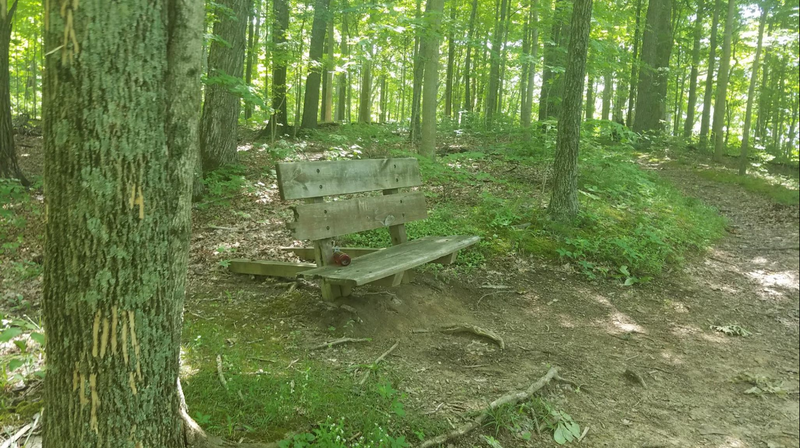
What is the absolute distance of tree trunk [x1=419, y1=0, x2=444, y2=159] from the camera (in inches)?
375

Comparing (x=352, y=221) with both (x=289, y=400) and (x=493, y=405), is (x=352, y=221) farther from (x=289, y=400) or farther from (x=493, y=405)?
(x=493, y=405)

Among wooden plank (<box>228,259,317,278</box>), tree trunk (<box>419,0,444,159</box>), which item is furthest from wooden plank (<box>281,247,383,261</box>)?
tree trunk (<box>419,0,444,159</box>)

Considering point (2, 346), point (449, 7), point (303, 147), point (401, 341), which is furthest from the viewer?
point (449, 7)

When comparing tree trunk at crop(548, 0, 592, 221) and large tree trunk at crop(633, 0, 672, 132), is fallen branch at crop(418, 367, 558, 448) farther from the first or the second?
large tree trunk at crop(633, 0, 672, 132)

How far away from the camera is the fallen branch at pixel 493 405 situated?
273cm

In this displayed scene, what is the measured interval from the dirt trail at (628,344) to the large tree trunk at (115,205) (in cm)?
164

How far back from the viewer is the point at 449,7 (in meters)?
17.2

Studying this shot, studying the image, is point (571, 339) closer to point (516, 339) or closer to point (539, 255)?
point (516, 339)

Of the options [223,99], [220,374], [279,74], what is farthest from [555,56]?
[220,374]

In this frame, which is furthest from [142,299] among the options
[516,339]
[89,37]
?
[516,339]

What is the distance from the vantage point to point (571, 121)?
6.61 meters

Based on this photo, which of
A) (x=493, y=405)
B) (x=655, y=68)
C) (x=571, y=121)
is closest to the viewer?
(x=493, y=405)

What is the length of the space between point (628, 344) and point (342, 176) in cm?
286

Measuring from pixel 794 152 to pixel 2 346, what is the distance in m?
4.58
